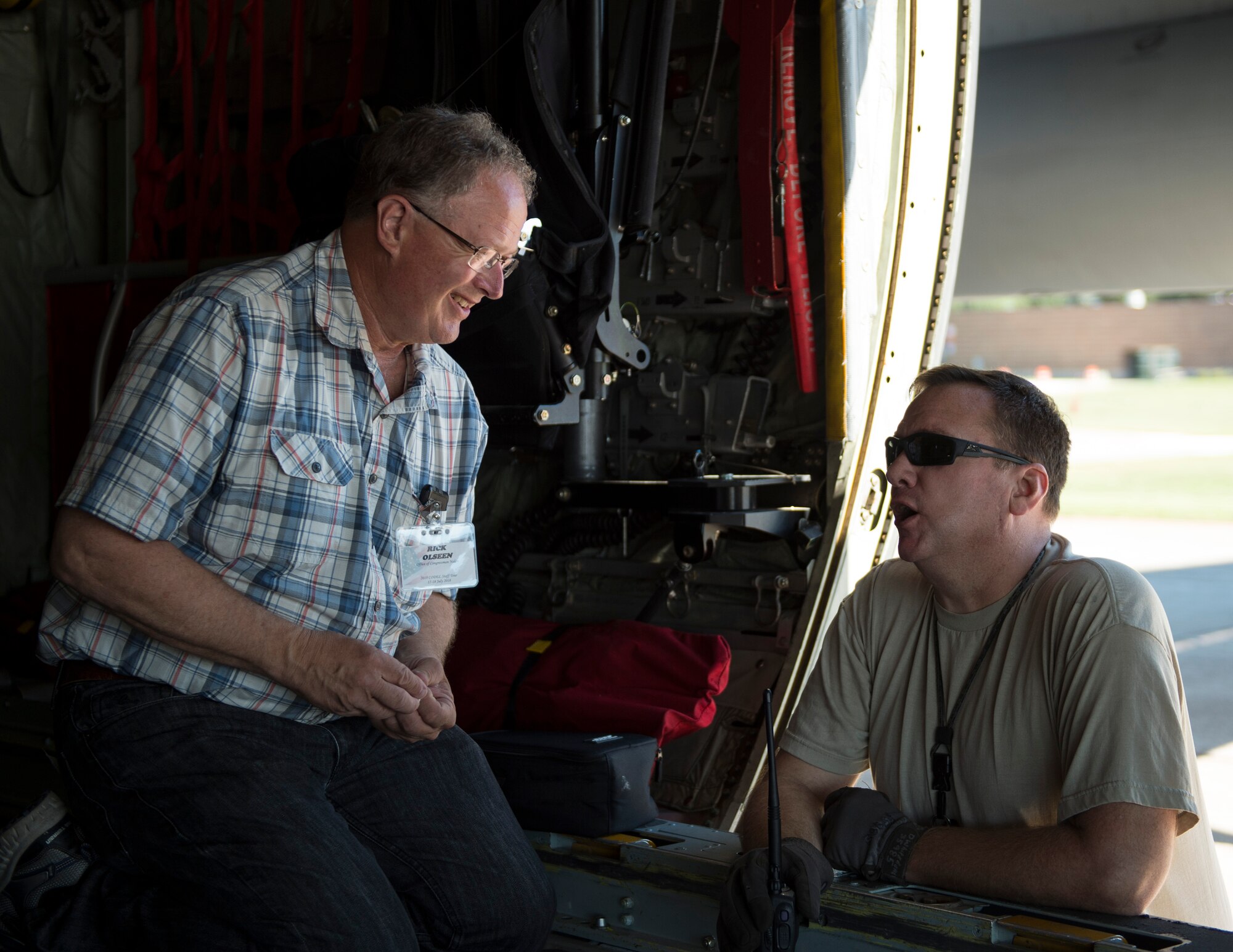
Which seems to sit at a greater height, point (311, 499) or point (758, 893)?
point (311, 499)

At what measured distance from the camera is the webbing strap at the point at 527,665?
3.01 m

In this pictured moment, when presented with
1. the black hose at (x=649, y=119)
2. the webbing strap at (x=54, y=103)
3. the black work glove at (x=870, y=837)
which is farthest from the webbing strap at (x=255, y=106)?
the black work glove at (x=870, y=837)

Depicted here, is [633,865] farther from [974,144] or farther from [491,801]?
[974,144]

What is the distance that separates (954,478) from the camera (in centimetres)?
199

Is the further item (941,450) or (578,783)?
(578,783)

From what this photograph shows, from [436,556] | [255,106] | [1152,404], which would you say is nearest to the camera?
[436,556]

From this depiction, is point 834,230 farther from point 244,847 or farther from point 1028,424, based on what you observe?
point 244,847

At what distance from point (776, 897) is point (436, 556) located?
0.93 metres

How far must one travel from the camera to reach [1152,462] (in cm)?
2122

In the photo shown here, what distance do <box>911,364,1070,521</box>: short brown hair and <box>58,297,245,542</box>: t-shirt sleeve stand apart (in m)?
1.28

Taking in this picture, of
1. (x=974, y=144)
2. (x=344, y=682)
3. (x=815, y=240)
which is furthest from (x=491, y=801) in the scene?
(x=974, y=144)

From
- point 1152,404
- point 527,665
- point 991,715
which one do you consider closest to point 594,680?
point 527,665

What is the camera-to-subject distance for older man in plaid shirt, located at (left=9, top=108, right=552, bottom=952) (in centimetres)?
178

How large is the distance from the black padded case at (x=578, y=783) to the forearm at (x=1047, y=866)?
0.71 metres
